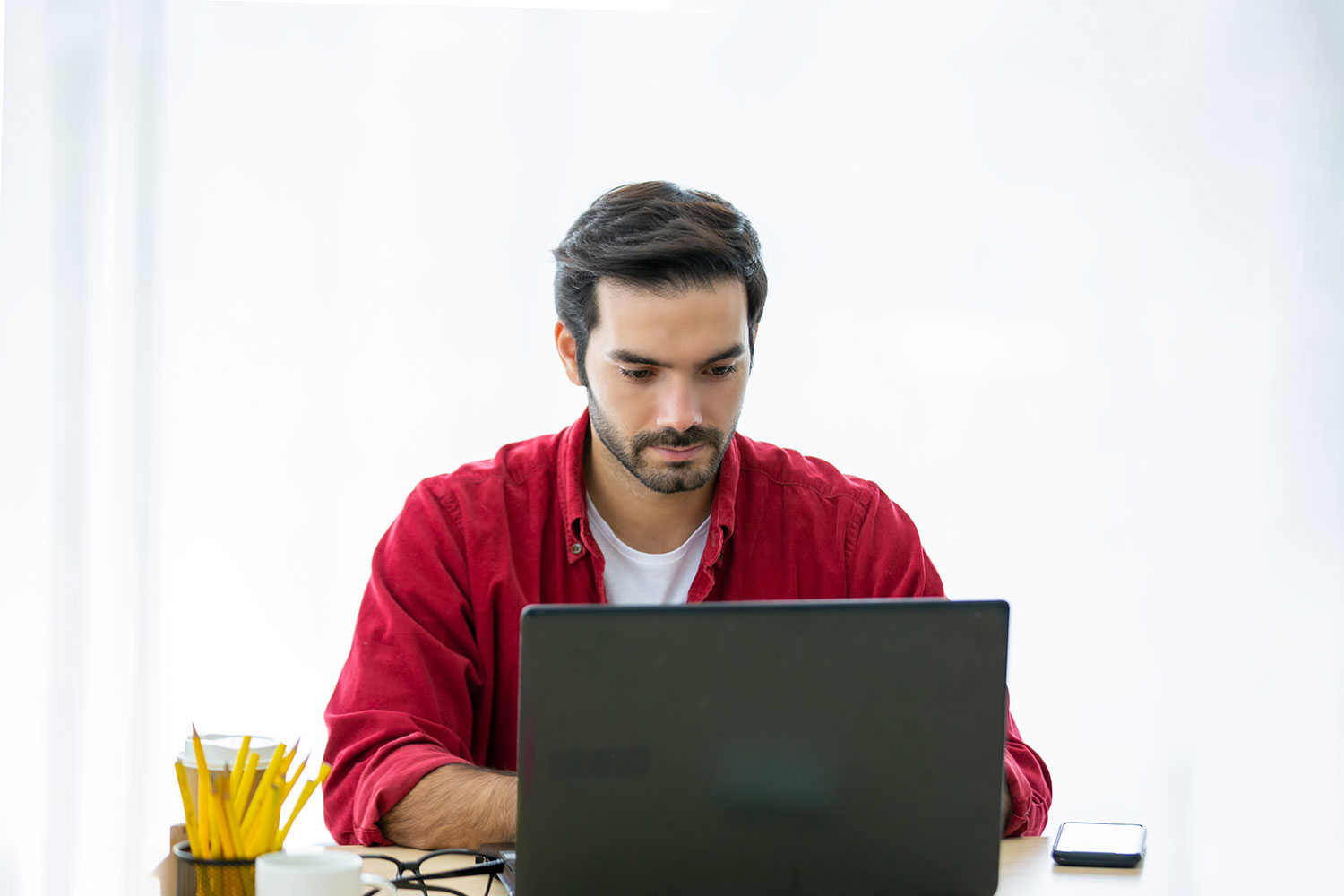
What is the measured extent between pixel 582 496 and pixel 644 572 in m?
0.13

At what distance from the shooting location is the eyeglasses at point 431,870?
1.16 metres

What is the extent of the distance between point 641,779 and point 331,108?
196cm

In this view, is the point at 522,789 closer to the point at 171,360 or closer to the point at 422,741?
the point at 422,741

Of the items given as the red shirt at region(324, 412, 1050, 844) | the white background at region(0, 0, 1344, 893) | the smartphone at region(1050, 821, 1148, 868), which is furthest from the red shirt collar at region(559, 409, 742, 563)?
the white background at region(0, 0, 1344, 893)

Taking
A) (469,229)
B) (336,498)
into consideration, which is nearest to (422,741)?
(336,498)

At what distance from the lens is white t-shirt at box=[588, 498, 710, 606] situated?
1722mm

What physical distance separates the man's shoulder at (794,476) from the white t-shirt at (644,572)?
0.40 feet

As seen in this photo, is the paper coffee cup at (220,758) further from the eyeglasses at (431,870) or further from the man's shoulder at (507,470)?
the man's shoulder at (507,470)

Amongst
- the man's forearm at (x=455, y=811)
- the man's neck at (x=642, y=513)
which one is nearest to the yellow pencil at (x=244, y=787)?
the man's forearm at (x=455, y=811)

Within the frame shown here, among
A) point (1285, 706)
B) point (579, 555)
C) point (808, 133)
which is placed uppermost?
point (808, 133)

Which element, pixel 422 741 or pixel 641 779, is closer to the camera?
pixel 641 779

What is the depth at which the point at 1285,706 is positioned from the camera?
2.64 m

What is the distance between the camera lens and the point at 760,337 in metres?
2.61

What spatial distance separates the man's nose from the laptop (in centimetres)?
66
